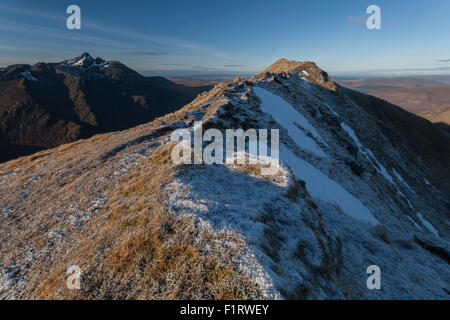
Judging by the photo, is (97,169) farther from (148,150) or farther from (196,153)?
(196,153)

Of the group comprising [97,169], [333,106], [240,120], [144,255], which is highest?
[333,106]

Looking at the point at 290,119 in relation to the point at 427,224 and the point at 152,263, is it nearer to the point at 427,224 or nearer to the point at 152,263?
the point at 427,224

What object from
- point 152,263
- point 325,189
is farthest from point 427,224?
point 152,263

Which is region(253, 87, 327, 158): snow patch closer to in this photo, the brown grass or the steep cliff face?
the steep cliff face

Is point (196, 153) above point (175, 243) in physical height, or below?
above

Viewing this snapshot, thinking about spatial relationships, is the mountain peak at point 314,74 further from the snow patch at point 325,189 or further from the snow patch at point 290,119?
the snow patch at point 325,189

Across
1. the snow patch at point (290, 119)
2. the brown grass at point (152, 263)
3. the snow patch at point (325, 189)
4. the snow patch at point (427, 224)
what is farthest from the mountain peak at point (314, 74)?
the brown grass at point (152, 263)
